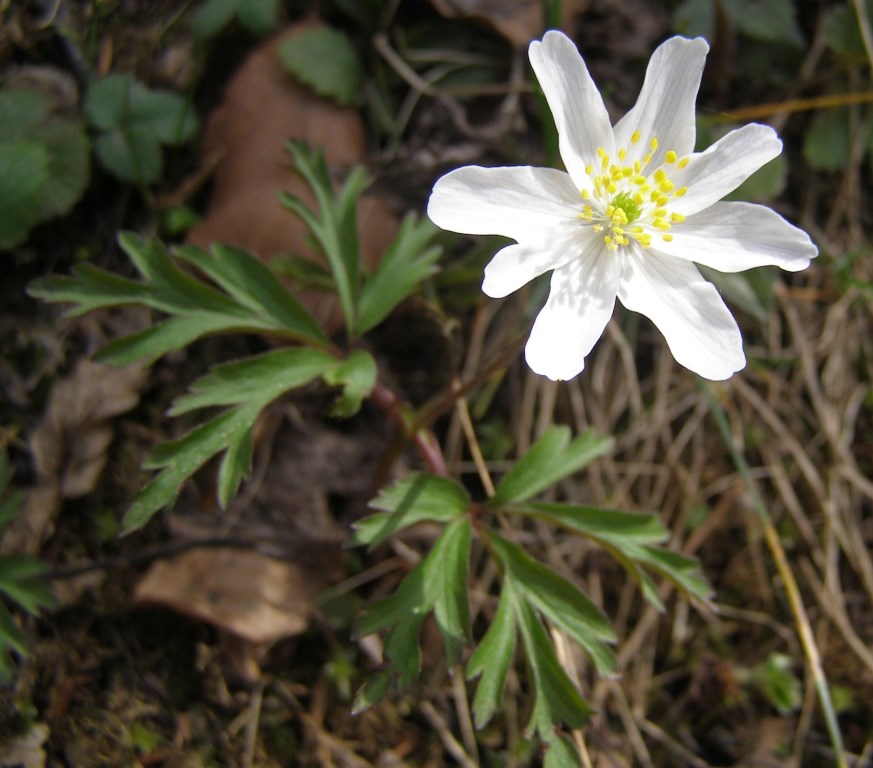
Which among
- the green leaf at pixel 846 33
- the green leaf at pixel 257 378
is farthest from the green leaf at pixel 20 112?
the green leaf at pixel 846 33

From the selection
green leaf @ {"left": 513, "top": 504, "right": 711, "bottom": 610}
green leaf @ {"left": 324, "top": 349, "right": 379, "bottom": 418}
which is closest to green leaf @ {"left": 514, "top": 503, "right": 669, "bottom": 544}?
green leaf @ {"left": 513, "top": 504, "right": 711, "bottom": 610}

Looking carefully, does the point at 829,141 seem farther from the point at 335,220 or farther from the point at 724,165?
the point at 335,220

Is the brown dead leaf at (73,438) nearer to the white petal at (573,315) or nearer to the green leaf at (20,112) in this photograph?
the green leaf at (20,112)

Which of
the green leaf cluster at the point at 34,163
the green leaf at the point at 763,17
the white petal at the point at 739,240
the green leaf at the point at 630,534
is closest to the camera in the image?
the white petal at the point at 739,240

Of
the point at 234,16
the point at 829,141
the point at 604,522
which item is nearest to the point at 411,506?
the point at 604,522

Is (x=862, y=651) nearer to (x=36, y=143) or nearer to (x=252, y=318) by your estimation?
(x=252, y=318)

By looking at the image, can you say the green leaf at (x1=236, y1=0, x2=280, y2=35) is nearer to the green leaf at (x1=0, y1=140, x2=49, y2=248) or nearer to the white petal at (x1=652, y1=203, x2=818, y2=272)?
the green leaf at (x1=0, y1=140, x2=49, y2=248)
